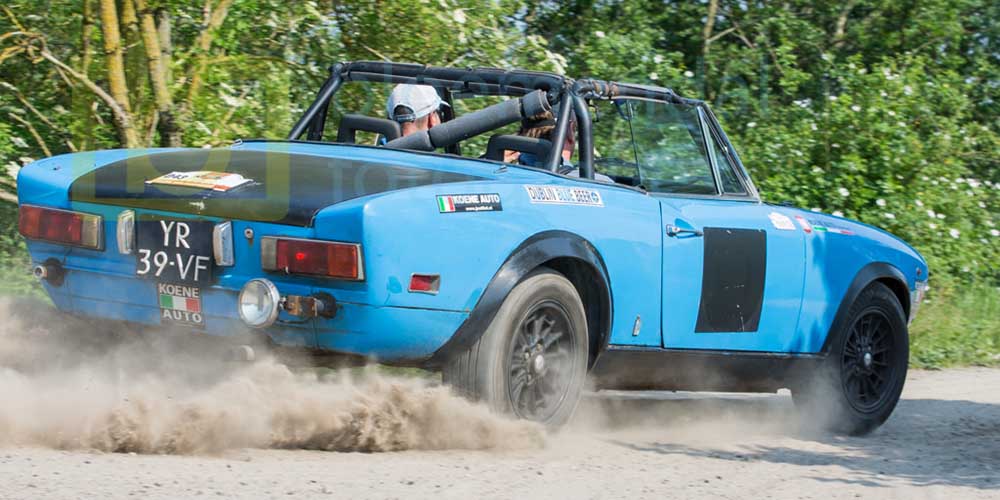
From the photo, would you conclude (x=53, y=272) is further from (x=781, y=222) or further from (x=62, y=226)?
(x=781, y=222)

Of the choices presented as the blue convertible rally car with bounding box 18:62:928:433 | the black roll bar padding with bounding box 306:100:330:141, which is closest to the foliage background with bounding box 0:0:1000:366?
the black roll bar padding with bounding box 306:100:330:141

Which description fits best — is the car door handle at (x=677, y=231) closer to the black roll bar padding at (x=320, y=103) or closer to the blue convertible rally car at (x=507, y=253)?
the blue convertible rally car at (x=507, y=253)

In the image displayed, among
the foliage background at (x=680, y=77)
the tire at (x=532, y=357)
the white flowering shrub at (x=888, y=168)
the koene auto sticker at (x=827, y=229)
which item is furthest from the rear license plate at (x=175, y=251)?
the white flowering shrub at (x=888, y=168)

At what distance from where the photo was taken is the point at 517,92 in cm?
614

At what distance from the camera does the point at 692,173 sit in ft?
20.9

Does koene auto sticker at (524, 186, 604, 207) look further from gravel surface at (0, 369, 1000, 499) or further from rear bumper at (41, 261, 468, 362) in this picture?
gravel surface at (0, 369, 1000, 499)

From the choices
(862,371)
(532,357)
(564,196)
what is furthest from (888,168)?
(532,357)

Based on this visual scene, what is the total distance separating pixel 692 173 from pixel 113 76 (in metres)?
4.24

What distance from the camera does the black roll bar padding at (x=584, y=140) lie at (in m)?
5.76

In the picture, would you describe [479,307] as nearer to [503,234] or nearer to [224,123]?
[503,234]

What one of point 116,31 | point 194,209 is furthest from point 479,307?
point 116,31

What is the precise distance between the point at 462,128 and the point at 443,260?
1.47 m

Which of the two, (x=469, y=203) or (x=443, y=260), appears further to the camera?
(x=469, y=203)

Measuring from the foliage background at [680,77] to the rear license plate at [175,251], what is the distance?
137 inches
